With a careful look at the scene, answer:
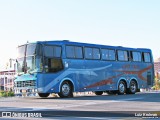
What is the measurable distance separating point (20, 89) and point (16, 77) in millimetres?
770

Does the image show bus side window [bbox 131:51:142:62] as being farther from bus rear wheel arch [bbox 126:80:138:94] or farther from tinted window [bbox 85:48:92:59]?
tinted window [bbox 85:48:92:59]

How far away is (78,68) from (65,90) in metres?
1.68

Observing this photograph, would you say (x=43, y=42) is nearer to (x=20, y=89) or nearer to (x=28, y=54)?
(x=28, y=54)

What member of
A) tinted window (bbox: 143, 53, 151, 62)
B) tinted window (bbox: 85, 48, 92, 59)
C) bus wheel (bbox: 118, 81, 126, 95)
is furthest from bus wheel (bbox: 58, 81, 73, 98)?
tinted window (bbox: 143, 53, 151, 62)

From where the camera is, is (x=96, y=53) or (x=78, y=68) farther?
(x=96, y=53)

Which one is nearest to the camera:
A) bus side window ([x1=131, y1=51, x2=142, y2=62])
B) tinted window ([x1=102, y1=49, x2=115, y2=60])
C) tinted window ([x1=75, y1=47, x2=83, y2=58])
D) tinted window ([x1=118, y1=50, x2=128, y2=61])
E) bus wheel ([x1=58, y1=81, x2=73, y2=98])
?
bus wheel ([x1=58, y1=81, x2=73, y2=98])

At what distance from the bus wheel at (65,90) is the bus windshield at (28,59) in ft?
6.35

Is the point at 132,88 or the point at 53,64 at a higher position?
the point at 53,64

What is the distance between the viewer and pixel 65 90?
22.3 m

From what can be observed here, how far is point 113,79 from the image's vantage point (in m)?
26.1

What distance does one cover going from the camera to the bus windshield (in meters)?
21.1

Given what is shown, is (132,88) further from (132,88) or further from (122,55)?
(122,55)

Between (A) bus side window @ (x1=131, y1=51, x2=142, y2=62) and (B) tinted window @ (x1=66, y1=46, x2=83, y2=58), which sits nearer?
(B) tinted window @ (x1=66, y1=46, x2=83, y2=58)

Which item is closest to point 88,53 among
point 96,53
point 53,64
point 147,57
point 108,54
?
point 96,53
